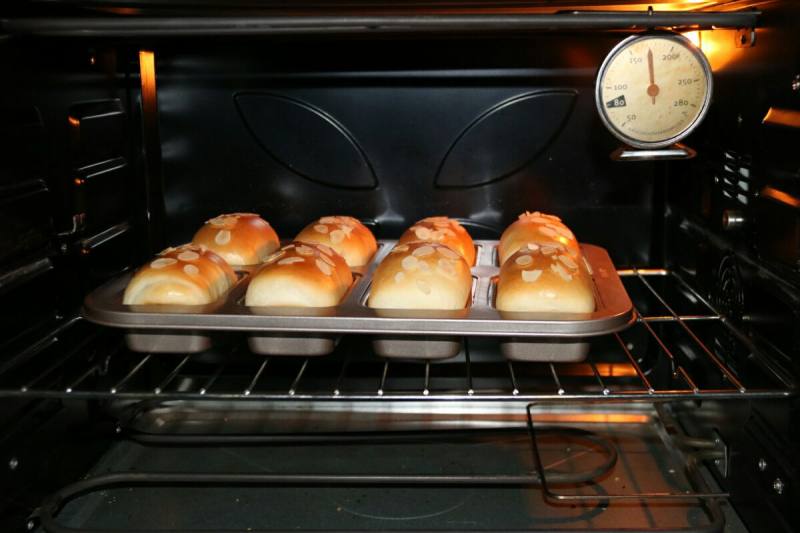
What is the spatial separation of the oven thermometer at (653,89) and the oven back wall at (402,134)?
0.49 m

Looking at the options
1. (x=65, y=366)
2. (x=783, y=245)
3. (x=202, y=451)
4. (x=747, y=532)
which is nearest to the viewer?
(x=783, y=245)

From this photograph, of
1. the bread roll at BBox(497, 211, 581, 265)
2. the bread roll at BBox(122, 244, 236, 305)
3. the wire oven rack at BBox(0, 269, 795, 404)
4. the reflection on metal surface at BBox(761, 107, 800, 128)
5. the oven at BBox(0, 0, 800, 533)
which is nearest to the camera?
the reflection on metal surface at BBox(761, 107, 800, 128)

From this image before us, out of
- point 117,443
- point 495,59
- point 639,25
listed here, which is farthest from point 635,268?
point 117,443

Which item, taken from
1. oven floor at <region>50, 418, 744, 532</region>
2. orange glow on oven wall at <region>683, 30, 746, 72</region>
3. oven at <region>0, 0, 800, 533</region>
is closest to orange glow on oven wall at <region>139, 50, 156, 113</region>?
oven at <region>0, 0, 800, 533</region>

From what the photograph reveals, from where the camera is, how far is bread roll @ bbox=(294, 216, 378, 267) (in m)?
2.00

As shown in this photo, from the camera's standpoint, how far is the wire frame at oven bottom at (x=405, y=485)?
5.78 ft

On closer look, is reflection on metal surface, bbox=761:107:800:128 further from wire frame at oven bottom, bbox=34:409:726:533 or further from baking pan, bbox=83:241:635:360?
wire frame at oven bottom, bbox=34:409:726:533

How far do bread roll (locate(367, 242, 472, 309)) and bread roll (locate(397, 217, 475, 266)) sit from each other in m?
0.19

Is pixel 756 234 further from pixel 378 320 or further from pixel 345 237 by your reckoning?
pixel 345 237

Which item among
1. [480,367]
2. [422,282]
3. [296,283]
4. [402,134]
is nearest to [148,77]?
[402,134]

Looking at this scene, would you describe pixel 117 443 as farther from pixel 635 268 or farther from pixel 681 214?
pixel 681 214

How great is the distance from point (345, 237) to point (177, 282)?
0.48m

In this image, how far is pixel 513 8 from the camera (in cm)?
181

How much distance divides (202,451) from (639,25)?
146 cm
